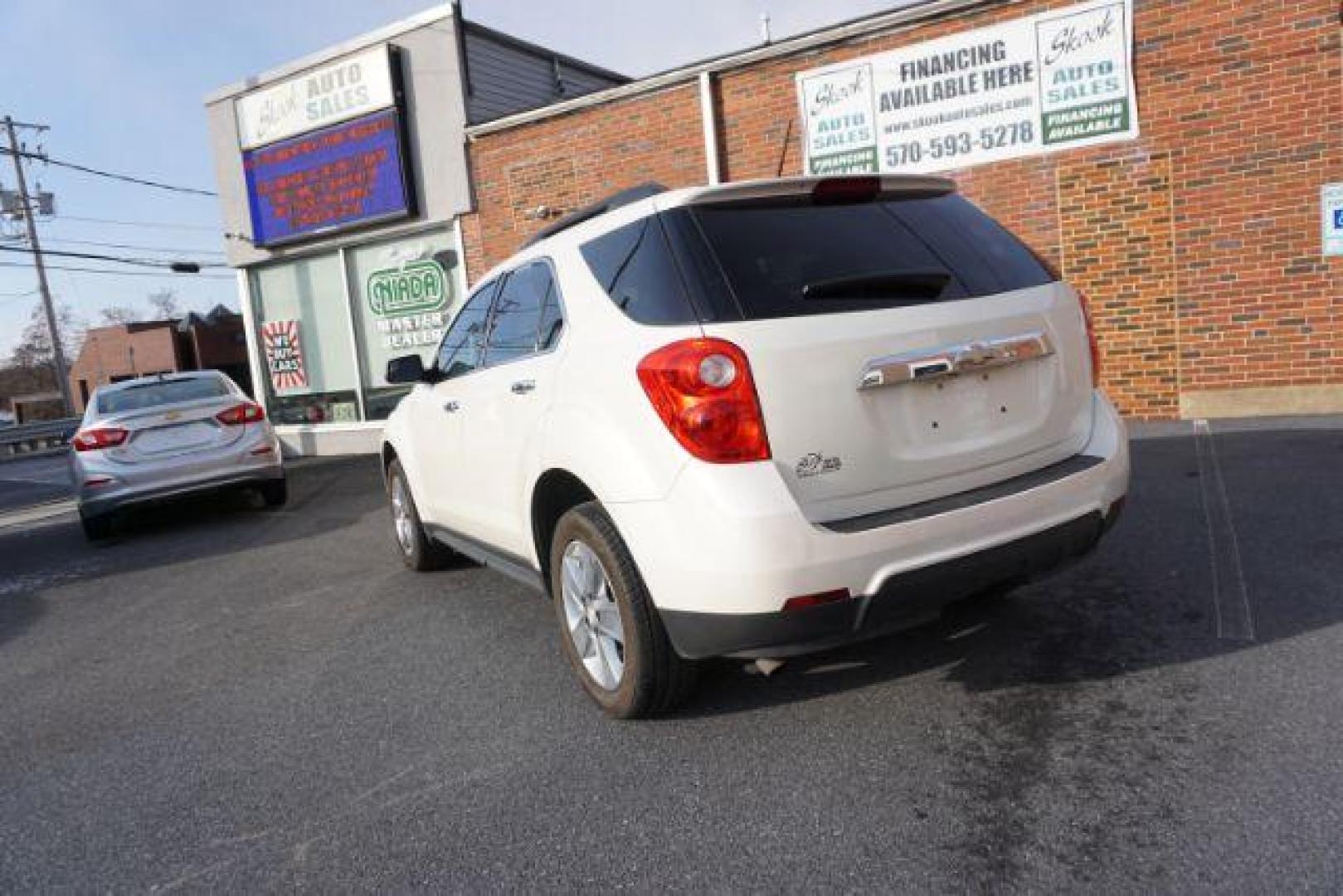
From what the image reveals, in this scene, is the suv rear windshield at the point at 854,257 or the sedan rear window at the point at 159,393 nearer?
the suv rear windshield at the point at 854,257

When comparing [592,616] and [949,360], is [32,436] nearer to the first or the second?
[592,616]

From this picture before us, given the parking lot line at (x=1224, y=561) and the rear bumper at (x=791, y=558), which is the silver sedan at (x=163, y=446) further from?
the parking lot line at (x=1224, y=561)

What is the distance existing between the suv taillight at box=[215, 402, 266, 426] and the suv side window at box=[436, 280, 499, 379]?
4.22m

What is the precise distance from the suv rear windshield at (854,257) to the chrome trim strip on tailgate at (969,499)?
60 centimetres

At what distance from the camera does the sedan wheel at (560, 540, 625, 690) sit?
3180 mm

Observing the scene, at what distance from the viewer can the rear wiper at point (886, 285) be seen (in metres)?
2.83

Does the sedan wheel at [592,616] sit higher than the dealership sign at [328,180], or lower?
lower

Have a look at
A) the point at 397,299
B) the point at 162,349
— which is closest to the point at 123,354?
the point at 162,349

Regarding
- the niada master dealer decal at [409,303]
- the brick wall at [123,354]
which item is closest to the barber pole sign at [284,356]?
the niada master dealer decal at [409,303]

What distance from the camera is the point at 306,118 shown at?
527 inches

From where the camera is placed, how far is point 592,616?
3.29m

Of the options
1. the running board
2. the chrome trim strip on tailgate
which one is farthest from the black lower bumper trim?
the running board

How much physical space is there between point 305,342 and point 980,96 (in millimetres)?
10407

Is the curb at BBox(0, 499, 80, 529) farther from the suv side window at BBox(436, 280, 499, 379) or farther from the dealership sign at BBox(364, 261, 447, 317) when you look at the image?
the suv side window at BBox(436, 280, 499, 379)
